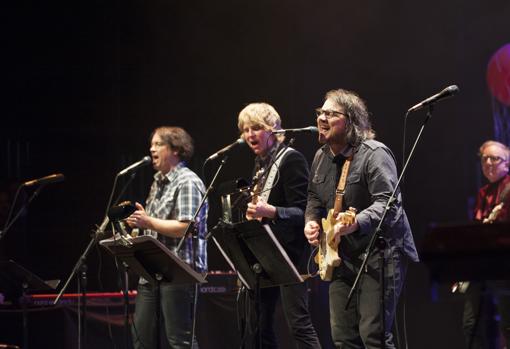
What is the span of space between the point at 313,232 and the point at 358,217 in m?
0.42

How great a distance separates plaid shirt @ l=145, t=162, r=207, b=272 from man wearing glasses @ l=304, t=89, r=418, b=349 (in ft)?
3.51

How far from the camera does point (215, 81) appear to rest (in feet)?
25.7

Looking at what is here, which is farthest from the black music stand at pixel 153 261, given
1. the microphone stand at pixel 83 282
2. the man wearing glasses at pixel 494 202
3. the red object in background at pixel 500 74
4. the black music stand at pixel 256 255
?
the red object in background at pixel 500 74

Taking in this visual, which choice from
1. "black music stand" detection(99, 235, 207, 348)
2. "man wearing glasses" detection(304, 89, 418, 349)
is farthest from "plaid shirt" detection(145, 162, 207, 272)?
"man wearing glasses" detection(304, 89, 418, 349)

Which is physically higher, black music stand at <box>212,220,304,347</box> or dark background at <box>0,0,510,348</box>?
dark background at <box>0,0,510,348</box>

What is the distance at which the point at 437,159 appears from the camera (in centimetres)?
756

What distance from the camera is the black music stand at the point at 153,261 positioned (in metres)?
4.25

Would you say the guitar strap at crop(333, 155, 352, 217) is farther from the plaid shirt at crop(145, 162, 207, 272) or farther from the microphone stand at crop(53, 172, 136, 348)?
the microphone stand at crop(53, 172, 136, 348)

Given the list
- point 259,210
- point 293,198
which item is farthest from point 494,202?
point 259,210

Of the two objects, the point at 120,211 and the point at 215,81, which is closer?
the point at 120,211

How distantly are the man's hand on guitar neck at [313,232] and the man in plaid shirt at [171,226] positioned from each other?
113 centimetres

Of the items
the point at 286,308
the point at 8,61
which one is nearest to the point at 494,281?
the point at 286,308

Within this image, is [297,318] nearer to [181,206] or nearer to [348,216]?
[348,216]

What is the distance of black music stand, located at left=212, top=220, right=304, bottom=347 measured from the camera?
392 centimetres
